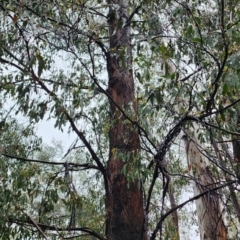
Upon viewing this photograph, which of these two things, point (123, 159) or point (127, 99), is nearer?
point (123, 159)

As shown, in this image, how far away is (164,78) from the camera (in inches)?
71.9

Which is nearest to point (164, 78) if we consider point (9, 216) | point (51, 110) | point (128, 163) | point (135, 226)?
point (128, 163)

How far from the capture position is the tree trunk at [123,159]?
223 cm

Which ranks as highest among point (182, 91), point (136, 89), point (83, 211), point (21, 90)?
point (136, 89)

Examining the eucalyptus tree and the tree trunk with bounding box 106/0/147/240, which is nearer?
the eucalyptus tree

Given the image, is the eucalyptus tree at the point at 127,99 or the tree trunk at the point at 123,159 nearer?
the eucalyptus tree at the point at 127,99

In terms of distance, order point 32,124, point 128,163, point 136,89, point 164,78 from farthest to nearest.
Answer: point 32,124, point 136,89, point 128,163, point 164,78

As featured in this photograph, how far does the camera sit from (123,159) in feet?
7.26

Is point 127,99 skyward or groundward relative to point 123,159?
skyward

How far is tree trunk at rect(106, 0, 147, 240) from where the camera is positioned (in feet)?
7.31

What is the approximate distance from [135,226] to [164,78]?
0.97 metres

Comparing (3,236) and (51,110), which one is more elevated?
(51,110)

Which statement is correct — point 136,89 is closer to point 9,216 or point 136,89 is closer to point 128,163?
point 128,163

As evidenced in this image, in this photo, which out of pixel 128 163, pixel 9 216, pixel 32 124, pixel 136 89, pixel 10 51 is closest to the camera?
pixel 128 163
